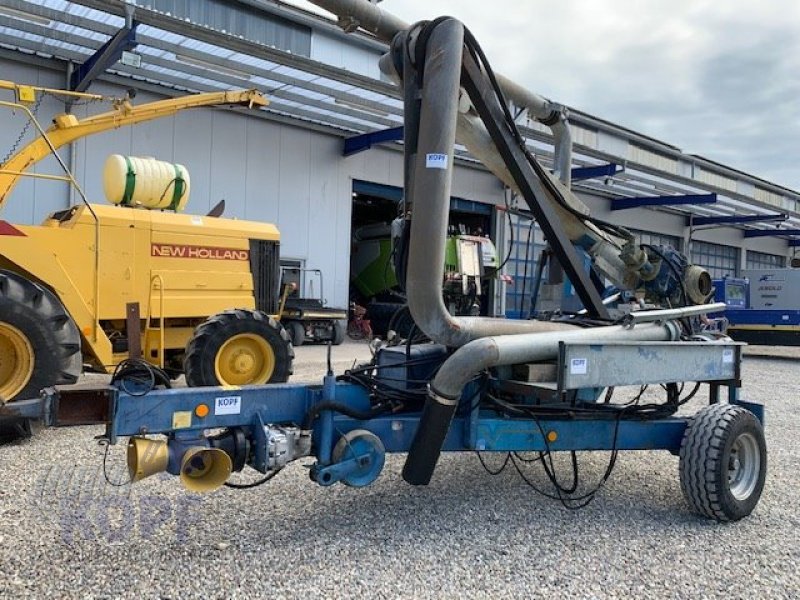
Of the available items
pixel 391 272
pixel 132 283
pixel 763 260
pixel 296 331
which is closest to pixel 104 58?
pixel 296 331

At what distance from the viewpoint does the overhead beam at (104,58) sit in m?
10.1

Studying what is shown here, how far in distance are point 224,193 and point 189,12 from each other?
4277mm

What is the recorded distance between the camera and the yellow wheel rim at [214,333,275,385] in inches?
266

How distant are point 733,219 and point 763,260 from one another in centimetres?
848

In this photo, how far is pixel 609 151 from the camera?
54.3 ft

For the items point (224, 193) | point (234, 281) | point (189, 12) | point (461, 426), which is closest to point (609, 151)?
point (224, 193)

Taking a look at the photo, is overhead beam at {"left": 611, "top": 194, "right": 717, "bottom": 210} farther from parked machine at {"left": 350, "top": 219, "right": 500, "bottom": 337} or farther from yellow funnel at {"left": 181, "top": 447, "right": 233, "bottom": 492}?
yellow funnel at {"left": 181, "top": 447, "right": 233, "bottom": 492}

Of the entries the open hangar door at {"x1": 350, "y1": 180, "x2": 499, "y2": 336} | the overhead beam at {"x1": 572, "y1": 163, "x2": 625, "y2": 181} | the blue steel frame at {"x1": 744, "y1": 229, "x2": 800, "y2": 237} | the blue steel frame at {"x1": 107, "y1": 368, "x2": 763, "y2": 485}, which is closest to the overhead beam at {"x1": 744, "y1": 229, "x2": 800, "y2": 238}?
the blue steel frame at {"x1": 744, "y1": 229, "x2": 800, "y2": 237}

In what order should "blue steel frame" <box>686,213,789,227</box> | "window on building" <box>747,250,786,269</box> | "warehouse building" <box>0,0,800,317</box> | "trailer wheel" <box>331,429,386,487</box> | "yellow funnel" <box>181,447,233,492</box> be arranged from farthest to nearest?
1. "window on building" <box>747,250,786,269</box>
2. "blue steel frame" <box>686,213,789,227</box>
3. "warehouse building" <box>0,0,800,317</box>
4. "trailer wheel" <box>331,429,386,487</box>
5. "yellow funnel" <box>181,447,233,492</box>

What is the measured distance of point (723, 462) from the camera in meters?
4.04

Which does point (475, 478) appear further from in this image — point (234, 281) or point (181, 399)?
point (234, 281)

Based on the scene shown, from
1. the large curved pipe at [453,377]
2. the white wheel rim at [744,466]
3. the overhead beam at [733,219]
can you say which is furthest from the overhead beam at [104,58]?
the overhead beam at [733,219]

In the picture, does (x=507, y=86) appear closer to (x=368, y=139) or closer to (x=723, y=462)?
(x=723, y=462)

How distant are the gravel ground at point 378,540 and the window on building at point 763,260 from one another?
2979 centimetres
